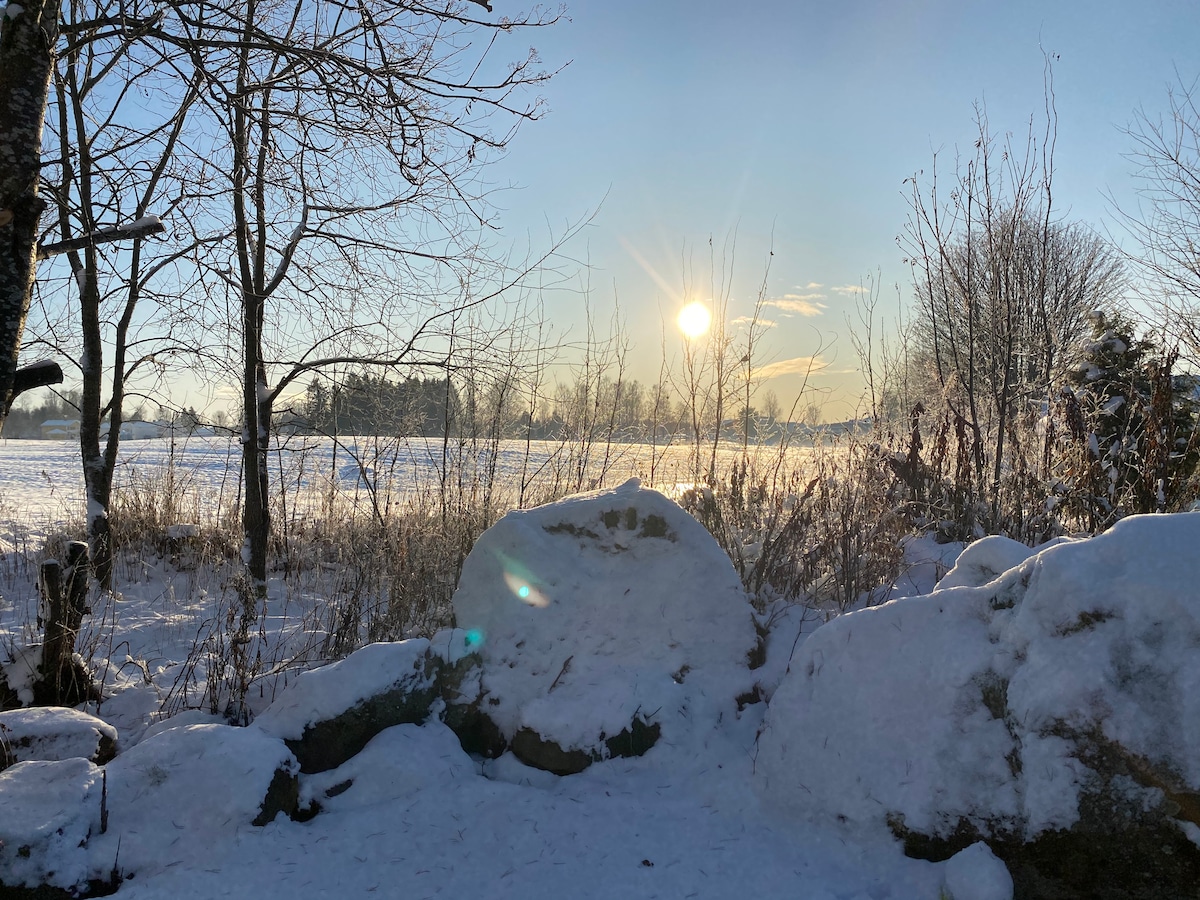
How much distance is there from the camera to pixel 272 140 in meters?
3.35

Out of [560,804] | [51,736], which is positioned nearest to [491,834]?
[560,804]

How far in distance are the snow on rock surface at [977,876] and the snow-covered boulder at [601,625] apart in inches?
37.9

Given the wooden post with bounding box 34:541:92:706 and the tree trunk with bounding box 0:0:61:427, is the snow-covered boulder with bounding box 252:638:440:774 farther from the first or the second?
the tree trunk with bounding box 0:0:61:427

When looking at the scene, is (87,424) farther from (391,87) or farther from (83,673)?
(391,87)

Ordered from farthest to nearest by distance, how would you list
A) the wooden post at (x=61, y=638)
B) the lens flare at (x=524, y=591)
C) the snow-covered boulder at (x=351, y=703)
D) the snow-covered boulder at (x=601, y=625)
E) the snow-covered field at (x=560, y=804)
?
the lens flare at (x=524, y=591) → the wooden post at (x=61, y=638) → the snow-covered boulder at (x=601, y=625) → the snow-covered boulder at (x=351, y=703) → the snow-covered field at (x=560, y=804)

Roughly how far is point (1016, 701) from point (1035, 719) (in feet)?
0.24

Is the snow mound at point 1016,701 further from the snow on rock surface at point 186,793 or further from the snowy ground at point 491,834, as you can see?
the snow on rock surface at point 186,793

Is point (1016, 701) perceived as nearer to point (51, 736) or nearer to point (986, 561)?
point (986, 561)

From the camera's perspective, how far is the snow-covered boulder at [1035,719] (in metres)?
1.69

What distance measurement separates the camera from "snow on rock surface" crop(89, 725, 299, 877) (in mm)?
1895

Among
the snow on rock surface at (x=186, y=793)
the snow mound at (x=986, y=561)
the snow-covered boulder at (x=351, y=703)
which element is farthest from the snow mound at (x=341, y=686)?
the snow mound at (x=986, y=561)

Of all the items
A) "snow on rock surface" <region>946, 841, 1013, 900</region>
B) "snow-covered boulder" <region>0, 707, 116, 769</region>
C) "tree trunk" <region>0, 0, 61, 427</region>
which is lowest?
"snow on rock surface" <region>946, 841, 1013, 900</region>

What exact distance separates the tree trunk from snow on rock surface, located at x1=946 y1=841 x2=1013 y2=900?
309cm

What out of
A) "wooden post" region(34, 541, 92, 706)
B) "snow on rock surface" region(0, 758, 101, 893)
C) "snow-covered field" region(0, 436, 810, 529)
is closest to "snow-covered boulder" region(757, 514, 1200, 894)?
"snow on rock surface" region(0, 758, 101, 893)
